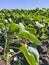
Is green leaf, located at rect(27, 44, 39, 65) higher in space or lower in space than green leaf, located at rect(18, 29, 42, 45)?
lower

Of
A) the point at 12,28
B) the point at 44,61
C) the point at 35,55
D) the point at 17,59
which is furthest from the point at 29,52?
the point at 44,61

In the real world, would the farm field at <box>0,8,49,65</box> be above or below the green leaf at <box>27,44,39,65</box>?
above

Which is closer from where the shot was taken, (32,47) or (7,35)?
(32,47)

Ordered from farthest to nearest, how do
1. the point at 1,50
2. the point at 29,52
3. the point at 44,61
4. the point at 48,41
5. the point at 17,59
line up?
1. the point at 48,41
2. the point at 44,61
3. the point at 1,50
4. the point at 17,59
5. the point at 29,52

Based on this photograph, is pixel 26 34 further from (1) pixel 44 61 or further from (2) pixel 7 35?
(1) pixel 44 61

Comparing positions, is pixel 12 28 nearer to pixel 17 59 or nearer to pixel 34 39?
pixel 34 39

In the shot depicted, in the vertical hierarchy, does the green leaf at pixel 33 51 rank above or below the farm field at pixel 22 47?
below

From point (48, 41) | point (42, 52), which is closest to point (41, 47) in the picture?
point (42, 52)

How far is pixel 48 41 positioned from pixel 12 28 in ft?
5.36

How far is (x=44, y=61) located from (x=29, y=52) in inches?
49.4

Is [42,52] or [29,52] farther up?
[42,52]

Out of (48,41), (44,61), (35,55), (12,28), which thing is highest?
(48,41)

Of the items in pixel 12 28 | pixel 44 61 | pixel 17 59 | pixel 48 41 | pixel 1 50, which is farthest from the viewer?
pixel 48 41

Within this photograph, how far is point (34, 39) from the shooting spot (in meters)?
1.41
